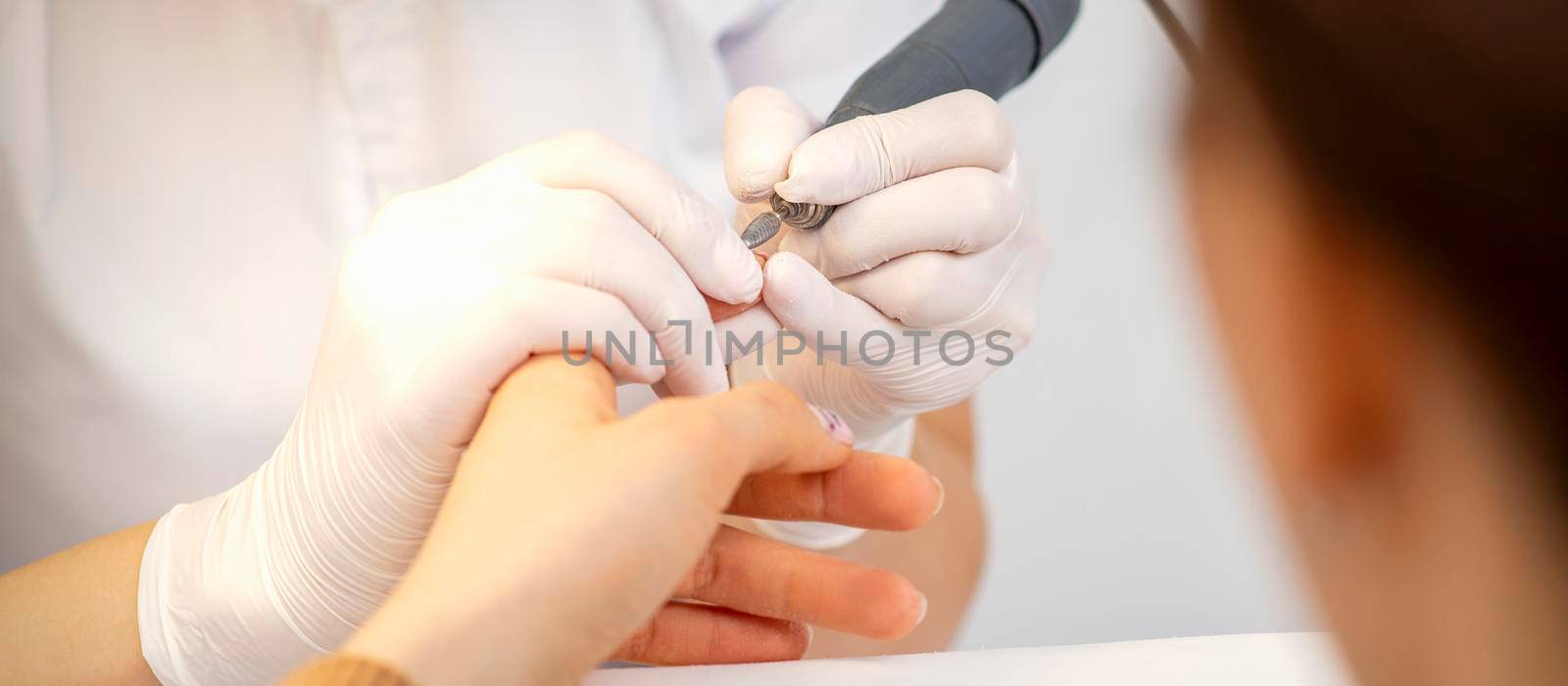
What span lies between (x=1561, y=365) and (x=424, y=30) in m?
0.86

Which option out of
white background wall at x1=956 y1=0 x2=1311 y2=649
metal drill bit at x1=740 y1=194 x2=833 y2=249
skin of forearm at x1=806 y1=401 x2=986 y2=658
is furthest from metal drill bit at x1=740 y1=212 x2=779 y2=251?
white background wall at x1=956 y1=0 x2=1311 y2=649

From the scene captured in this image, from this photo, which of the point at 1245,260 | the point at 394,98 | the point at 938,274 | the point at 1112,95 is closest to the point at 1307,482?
the point at 1245,260

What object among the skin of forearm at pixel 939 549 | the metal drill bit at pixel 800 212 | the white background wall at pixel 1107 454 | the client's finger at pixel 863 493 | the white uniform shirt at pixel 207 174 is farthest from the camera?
the white background wall at pixel 1107 454

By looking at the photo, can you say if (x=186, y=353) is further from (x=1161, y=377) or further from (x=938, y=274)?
(x=1161, y=377)

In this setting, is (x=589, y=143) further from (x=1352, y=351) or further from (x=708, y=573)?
(x=1352, y=351)

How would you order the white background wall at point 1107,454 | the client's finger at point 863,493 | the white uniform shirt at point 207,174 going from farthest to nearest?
1. the white background wall at point 1107,454
2. the white uniform shirt at point 207,174
3. the client's finger at point 863,493

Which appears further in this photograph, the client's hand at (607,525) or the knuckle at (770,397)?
the knuckle at (770,397)

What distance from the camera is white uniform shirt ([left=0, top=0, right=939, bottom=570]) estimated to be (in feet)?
2.68

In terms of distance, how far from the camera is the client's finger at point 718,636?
2.13 feet

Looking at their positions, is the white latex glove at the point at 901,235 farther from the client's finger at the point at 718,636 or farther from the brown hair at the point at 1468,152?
the brown hair at the point at 1468,152

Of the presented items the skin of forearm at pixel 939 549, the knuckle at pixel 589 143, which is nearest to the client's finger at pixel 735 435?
the knuckle at pixel 589 143

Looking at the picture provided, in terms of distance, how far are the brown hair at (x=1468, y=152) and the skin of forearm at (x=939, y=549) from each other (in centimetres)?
83

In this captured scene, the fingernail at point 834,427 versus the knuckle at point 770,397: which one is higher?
the knuckle at point 770,397

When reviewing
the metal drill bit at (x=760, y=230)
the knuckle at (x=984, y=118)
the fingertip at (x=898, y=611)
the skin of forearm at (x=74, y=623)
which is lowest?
the skin of forearm at (x=74, y=623)
